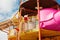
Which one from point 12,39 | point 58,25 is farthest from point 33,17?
point 12,39

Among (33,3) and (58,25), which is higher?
(33,3)

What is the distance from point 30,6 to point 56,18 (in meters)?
0.28

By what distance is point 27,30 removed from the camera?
1303mm

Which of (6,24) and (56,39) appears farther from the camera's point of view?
(6,24)

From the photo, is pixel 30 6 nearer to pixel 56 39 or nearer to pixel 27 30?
pixel 27 30

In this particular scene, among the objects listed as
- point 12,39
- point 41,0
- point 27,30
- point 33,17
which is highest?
point 41,0

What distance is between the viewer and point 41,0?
1.04m

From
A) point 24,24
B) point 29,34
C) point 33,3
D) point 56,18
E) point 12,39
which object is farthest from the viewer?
point 12,39

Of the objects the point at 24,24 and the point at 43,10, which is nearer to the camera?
the point at 43,10

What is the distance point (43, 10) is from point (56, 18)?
5.0 inches

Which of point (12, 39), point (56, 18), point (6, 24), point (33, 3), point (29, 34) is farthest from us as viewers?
point (6, 24)

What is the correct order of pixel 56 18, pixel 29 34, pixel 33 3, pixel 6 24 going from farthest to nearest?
pixel 6 24 → pixel 29 34 → pixel 33 3 → pixel 56 18

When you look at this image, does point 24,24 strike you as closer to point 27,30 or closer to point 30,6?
point 27,30

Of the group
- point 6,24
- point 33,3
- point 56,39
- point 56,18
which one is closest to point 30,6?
point 33,3
